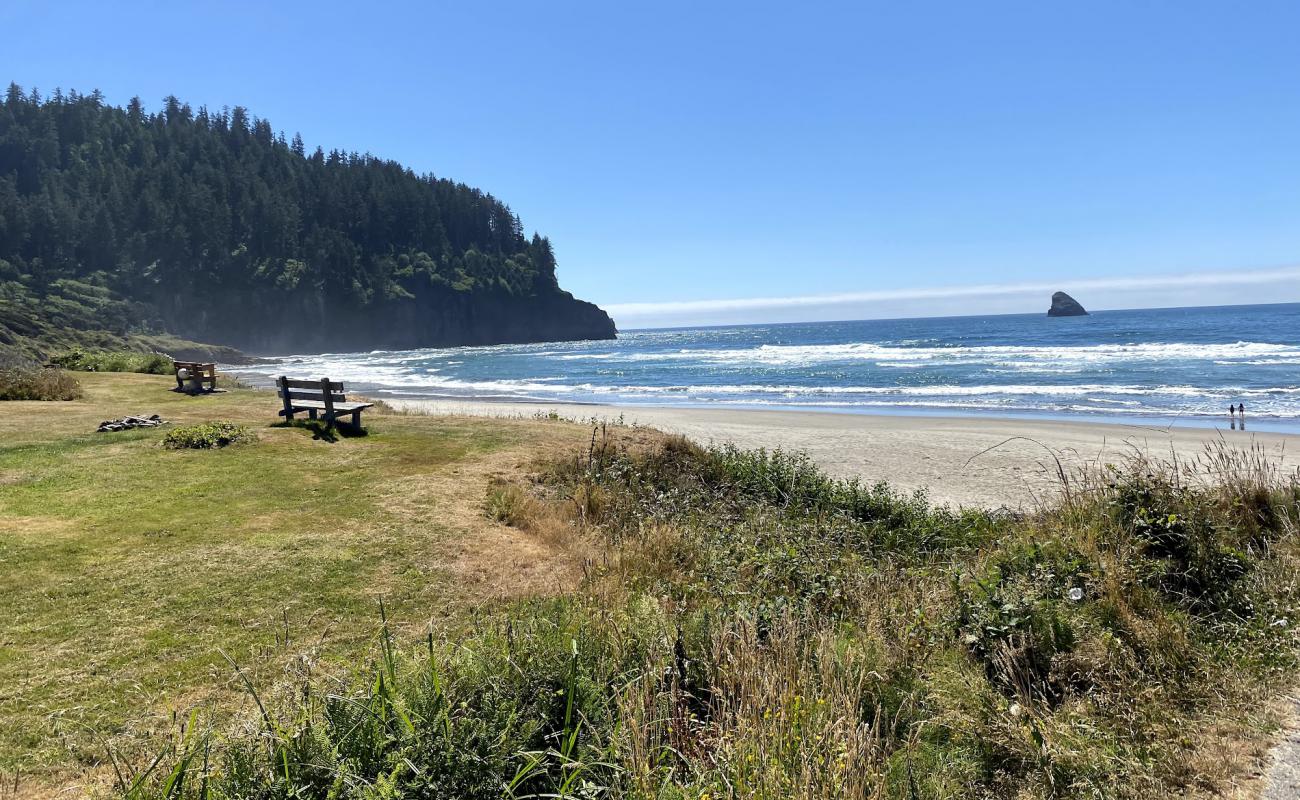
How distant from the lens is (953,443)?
60.9 feet

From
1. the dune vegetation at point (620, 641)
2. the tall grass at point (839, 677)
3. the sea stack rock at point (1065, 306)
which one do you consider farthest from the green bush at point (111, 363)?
the sea stack rock at point (1065, 306)

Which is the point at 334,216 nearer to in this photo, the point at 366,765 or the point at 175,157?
the point at 175,157

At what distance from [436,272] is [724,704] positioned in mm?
142383

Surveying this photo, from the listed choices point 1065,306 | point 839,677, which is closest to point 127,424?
point 839,677

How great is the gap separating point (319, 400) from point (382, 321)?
A: 119 meters

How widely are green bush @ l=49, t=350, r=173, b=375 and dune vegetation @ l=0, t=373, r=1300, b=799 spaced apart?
19.4 m

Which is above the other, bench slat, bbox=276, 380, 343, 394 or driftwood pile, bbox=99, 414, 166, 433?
bench slat, bbox=276, 380, 343, 394

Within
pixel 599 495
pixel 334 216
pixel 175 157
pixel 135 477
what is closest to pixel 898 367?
pixel 599 495

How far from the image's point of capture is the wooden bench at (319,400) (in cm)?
1305

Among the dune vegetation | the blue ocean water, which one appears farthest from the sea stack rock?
the dune vegetation

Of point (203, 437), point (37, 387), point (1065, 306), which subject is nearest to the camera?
point (203, 437)

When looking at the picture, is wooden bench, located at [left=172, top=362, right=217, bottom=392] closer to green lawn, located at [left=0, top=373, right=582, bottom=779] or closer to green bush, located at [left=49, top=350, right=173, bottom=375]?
green lawn, located at [left=0, top=373, right=582, bottom=779]

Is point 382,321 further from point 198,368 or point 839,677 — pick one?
point 839,677

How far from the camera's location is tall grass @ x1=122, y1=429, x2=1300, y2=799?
3.04 m
